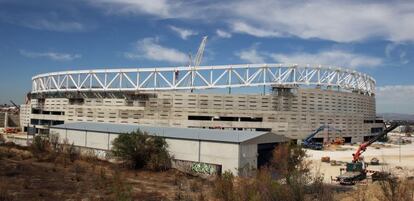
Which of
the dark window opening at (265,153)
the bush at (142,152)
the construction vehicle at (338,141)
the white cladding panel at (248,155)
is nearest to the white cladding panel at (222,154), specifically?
the white cladding panel at (248,155)

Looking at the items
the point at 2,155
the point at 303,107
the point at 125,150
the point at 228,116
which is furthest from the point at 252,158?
the point at 303,107

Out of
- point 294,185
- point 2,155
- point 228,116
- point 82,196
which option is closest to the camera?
point 294,185

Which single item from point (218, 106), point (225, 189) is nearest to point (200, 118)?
point (218, 106)

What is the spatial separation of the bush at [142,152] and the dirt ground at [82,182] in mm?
1462

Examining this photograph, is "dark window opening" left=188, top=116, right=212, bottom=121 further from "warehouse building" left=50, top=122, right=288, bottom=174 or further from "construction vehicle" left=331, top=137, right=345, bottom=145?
"warehouse building" left=50, top=122, right=288, bottom=174

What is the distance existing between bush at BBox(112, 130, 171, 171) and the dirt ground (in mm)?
1462

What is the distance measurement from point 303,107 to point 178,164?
58.7m

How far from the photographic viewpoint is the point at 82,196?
27375 mm

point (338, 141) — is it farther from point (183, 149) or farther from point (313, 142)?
point (183, 149)

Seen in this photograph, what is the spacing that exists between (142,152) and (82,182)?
10.4m

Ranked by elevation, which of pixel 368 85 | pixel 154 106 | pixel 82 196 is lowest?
pixel 82 196

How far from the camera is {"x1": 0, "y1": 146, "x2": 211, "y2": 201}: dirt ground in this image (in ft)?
88.7

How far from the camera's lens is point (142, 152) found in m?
42.6

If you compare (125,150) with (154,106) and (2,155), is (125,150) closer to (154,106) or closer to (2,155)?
(2,155)
